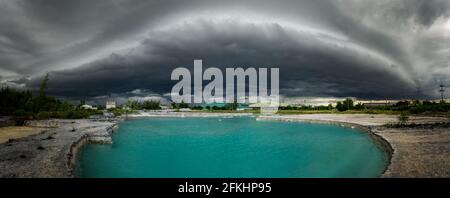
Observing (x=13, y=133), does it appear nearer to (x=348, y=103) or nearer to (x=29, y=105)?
(x=29, y=105)

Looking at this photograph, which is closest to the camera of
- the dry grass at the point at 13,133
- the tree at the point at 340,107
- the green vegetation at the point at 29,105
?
the dry grass at the point at 13,133

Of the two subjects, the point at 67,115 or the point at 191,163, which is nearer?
the point at 191,163

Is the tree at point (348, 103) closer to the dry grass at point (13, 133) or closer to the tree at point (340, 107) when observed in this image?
the tree at point (340, 107)

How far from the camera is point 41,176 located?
1373cm

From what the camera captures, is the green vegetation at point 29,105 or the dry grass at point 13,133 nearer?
the dry grass at point 13,133

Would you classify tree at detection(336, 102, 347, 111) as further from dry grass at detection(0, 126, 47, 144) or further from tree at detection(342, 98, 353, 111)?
dry grass at detection(0, 126, 47, 144)

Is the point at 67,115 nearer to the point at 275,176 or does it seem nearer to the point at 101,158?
the point at 101,158

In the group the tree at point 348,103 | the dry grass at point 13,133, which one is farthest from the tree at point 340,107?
the dry grass at point 13,133

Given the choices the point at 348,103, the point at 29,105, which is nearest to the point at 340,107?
the point at 348,103

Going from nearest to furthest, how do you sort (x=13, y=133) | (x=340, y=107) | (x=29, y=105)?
1. (x=13, y=133)
2. (x=29, y=105)
3. (x=340, y=107)
